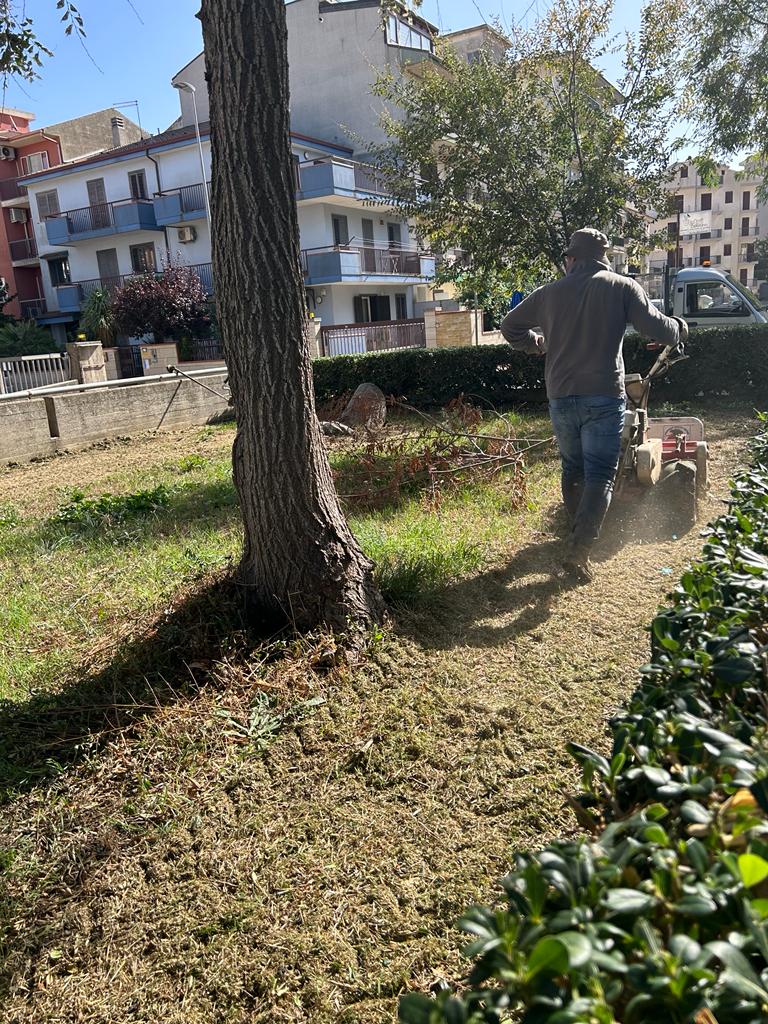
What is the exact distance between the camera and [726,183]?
77.2 meters

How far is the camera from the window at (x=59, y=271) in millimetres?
A: 38031

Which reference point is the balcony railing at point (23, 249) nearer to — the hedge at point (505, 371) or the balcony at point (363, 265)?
the balcony at point (363, 265)

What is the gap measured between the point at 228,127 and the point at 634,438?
150 inches

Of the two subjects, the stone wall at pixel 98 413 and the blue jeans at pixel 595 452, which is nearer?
the blue jeans at pixel 595 452

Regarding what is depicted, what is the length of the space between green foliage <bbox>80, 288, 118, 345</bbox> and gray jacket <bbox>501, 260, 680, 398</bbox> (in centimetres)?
2878

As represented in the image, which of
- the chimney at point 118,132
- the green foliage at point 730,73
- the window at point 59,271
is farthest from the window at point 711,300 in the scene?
the chimney at point 118,132

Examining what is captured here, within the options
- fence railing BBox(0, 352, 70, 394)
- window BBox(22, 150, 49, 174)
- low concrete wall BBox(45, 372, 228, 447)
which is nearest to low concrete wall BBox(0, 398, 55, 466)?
low concrete wall BBox(45, 372, 228, 447)

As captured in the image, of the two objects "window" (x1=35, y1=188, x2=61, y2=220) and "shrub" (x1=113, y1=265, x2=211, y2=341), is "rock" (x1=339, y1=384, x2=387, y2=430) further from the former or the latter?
"window" (x1=35, y1=188, x2=61, y2=220)

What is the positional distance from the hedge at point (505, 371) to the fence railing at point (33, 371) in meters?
5.63

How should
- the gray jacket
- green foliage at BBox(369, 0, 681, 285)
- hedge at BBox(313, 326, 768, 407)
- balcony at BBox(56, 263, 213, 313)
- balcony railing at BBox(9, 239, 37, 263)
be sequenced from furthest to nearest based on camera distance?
balcony railing at BBox(9, 239, 37, 263), balcony at BBox(56, 263, 213, 313), hedge at BBox(313, 326, 768, 407), green foliage at BBox(369, 0, 681, 285), the gray jacket

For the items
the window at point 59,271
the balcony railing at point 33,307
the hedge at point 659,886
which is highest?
the window at point 59,271

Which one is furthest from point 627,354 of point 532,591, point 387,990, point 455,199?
point 387,990

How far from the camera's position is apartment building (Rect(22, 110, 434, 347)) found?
100 feet

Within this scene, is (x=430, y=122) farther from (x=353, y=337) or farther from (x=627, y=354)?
(x=353, y=337)
